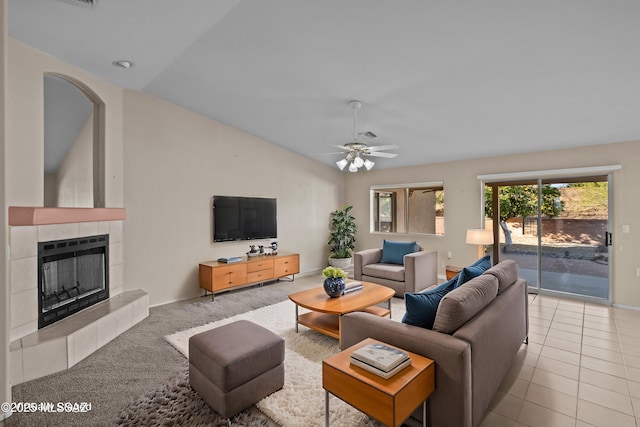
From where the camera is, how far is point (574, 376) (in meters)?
2.46

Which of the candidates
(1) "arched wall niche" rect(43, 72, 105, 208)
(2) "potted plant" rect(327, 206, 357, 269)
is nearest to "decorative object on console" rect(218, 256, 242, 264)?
(1) "arched wall niche" rect(43, 72, 105, 208)

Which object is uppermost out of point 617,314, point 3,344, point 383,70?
point 383,70

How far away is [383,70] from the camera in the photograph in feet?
9.82

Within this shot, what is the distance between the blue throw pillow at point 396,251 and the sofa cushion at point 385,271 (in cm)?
11

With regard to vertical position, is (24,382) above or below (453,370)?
below

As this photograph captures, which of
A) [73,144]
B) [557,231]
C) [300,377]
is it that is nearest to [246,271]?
[300,377]

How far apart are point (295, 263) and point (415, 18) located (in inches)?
170

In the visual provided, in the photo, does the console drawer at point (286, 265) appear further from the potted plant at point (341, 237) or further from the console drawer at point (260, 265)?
the potted plant at point (341, 237)

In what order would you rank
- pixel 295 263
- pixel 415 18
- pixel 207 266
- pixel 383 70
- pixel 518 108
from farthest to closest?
pixel 295 263 → pixel 207 266 → pixel 518 108 → pixel 383 70 → pixel 415 18

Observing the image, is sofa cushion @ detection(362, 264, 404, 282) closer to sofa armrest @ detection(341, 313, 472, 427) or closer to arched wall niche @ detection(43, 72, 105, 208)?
sofa armrest @ detection(341, 313, 472, 427)

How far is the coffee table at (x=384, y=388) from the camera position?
4.80 ft

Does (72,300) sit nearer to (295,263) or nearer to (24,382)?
(24,382)

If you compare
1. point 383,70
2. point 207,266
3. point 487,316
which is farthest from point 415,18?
point 207,266

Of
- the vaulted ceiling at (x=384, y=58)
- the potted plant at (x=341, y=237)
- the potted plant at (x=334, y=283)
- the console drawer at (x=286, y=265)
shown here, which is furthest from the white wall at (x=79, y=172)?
the potted plant at (x=341, y=237)
